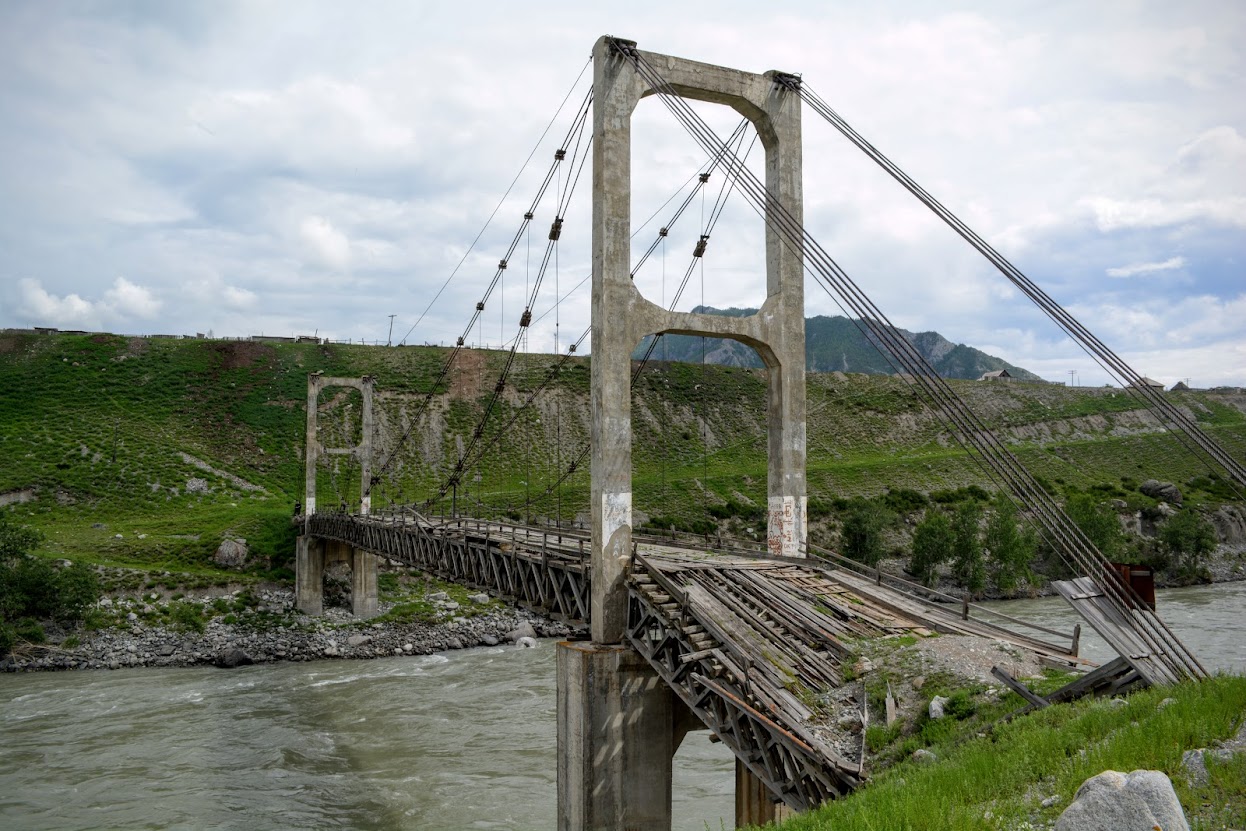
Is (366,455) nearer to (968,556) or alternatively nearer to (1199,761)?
(968,556)

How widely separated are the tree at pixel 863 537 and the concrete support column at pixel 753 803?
4100 centimetres

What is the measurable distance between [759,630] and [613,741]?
13.0 ft

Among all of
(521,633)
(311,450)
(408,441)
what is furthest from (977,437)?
(408,441)

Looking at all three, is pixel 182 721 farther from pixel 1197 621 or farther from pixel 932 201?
pixel 1197 621

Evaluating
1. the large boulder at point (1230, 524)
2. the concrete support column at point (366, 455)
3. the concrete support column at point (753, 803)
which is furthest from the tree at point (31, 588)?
the large boulder at point (1230, 524)

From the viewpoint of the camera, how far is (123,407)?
73.1m

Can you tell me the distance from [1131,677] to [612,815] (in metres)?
9.48

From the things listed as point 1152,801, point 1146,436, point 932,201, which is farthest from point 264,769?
point 1146,436

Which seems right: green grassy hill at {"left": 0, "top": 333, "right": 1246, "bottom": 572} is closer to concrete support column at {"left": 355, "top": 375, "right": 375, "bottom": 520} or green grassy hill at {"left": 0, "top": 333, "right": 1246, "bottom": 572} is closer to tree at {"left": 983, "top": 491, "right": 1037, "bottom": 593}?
concrete support column at {"left": 355, "top": 375, "right": 375, "bottom": 520}

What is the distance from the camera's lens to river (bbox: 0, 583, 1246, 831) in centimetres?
2006

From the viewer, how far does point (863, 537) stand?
182 feet

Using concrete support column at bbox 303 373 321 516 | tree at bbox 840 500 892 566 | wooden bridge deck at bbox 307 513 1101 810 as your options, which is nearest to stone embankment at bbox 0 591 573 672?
concrete support column at bbox 303 373 321 516

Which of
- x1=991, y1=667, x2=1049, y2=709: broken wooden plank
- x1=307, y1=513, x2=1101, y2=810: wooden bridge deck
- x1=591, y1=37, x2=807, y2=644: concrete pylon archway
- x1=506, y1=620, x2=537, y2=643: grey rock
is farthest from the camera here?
x1=506, y1=620, x2=537, y2=643: grey rock

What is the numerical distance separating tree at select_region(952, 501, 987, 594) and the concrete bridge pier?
36.0 m
